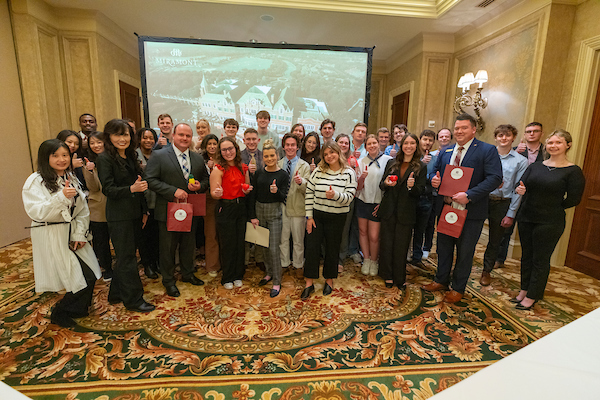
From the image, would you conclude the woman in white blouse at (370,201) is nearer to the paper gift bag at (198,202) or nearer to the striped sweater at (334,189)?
the striped sweater at (334,189)

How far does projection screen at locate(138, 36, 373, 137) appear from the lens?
15.4ft

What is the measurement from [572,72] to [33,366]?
6095 millimetres

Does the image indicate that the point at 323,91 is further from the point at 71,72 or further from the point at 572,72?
the point at 71,72

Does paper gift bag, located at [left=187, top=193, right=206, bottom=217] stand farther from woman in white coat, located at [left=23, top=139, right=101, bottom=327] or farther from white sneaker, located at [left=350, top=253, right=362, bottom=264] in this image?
white sneaker, located at [left=350, top=253, right=362, bottom=264]

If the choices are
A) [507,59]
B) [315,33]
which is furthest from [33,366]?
[507,59]

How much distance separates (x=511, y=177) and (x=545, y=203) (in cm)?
65

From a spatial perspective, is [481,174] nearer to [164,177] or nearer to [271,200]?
[271,200]

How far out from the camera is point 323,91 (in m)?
5.09

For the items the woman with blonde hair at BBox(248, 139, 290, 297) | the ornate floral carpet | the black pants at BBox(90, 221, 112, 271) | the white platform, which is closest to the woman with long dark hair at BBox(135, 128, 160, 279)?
the ornate floral carpet

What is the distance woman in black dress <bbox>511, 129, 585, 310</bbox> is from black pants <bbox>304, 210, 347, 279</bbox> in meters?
1.67

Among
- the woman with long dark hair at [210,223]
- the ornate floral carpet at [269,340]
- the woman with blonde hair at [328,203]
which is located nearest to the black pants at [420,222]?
the ornate floral carpet at [269,340]

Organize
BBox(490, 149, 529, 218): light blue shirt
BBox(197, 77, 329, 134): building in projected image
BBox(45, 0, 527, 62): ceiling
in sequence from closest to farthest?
BBox(490, 149, 529, 218): light blue shirt → BBox(45, 0, 527, 62): ceiling → BBox(197, 77, 329, 134): building in projected image

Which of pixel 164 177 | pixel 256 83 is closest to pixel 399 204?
pixel 164 177

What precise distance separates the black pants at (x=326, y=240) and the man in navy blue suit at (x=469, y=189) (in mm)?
1006
